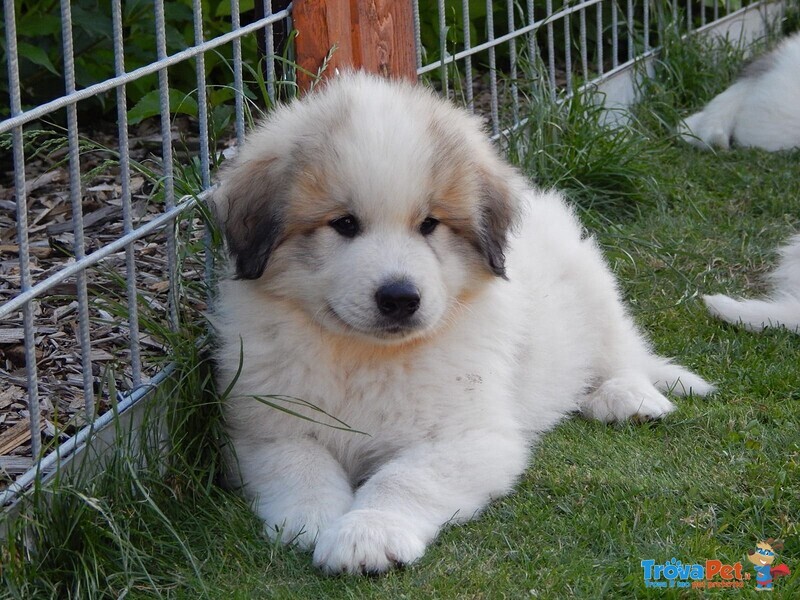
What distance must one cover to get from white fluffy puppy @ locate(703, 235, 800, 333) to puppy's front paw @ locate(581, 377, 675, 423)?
29.6 inches

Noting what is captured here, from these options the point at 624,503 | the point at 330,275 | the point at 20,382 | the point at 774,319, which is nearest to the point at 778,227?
the point at 774,319

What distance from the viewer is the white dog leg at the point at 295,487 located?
9.93 ft

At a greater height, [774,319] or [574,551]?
[574,551]

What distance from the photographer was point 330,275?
10.1 ft

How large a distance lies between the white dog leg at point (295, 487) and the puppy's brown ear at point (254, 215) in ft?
1.69

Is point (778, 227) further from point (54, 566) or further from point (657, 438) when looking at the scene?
point (54, 566)

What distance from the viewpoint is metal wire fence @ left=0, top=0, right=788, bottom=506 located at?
3059mm

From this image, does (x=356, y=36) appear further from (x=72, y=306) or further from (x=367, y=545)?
(x=367, y=545)

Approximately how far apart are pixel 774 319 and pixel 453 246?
183 centimetres

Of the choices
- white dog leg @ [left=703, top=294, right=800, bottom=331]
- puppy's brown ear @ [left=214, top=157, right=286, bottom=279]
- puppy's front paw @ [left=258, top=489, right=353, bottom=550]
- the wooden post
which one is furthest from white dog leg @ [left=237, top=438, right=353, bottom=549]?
white dog leg @ [left=703, top=294, right=800, bottom=331]

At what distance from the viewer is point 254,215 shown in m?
3.18

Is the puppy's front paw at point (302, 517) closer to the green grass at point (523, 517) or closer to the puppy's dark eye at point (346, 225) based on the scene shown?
the green grass at point (523, 517)

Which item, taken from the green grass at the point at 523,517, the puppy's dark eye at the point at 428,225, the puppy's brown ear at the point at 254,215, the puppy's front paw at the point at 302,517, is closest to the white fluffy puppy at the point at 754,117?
the green grass at the point at 523,517

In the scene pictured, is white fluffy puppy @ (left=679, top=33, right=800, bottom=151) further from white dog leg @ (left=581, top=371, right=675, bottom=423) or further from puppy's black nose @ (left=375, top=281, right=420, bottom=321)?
puppy's black nose @ (left=375, top=281, right=420, bottom=321)
